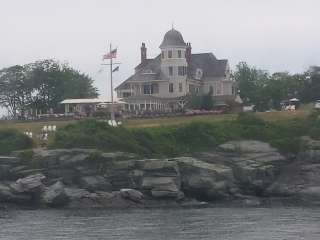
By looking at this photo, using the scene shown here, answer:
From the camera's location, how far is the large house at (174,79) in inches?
4850

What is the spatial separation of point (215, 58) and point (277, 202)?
65913mm

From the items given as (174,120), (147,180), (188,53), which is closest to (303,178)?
(147,180)

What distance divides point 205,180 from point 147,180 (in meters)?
4.97

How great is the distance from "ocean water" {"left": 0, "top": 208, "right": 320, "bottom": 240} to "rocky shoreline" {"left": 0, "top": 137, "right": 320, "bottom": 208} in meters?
4.01

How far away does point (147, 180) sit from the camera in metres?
70.8

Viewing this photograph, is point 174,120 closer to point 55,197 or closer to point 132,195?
point 132,195

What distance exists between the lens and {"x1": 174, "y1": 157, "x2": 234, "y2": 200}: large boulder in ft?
235

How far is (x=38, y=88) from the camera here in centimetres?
13788

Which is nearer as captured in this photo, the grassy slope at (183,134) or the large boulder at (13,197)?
the large boulder at (13,197)

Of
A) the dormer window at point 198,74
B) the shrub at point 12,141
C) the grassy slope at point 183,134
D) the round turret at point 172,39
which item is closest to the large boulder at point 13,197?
the grassy slope at point 183,134

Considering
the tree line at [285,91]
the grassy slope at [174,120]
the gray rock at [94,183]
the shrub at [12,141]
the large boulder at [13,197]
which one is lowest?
the large boulder at [13,197]

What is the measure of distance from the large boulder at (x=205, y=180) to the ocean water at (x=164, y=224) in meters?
6.37

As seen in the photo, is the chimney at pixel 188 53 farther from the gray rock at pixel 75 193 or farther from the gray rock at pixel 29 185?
the gray rock at pixel 29 185

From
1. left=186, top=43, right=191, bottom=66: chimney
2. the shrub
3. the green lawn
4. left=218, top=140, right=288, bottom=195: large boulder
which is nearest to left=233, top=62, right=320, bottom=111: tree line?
left=186, top=43, right=191, bottom=66: chimney
